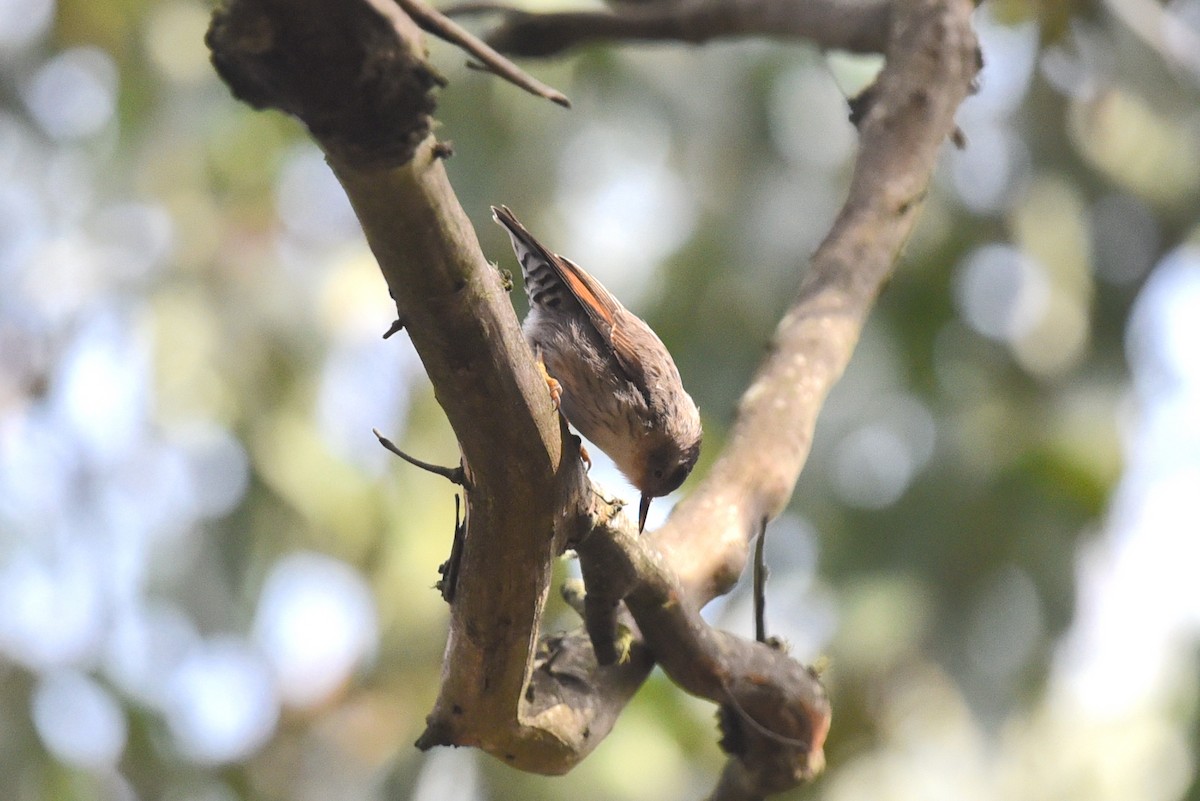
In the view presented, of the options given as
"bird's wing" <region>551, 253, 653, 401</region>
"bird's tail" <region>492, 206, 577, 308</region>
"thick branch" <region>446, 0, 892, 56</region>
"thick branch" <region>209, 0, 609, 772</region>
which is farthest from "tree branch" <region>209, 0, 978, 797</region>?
"bird's tail" <region>492, 206, 577, 308</region>

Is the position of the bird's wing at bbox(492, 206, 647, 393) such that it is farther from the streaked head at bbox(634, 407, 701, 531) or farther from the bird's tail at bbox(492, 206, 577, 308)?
the streaked head at bbox(634, 407, 701, 531)

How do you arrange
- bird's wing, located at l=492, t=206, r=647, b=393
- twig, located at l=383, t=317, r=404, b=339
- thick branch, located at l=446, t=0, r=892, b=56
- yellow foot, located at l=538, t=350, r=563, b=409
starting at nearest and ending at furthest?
twig, located at l=383, t=317, r=404, b=339
yellow foot, located at l=538, t=350, r=563, b=409
bird's wing, located at l=492, t=206, r=647, b=393
thick branch, located at l=446, t=0, r=892, b=56

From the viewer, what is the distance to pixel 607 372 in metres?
3.30

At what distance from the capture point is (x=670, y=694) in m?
6.54

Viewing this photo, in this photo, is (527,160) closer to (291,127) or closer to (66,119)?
(291,127)

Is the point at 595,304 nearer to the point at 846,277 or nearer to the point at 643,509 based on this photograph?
the point at 643,509

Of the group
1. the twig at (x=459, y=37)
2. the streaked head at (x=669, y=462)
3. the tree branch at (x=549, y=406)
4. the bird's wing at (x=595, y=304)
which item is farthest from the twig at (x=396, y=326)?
the streaked head at (x=669, y=462)

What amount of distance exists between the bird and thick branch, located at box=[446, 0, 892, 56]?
1.31 metres

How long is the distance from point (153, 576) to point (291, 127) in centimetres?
280

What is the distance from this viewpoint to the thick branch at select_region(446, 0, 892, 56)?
4320mm

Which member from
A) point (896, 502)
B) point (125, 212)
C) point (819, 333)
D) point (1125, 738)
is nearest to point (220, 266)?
point (125, 212)

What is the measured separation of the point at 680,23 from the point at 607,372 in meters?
1.88

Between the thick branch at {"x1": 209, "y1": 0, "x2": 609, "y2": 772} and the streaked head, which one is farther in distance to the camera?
the streaked head

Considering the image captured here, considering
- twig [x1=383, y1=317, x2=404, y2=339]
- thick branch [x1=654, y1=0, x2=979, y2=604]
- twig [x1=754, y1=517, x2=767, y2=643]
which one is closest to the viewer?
twig [x1=383, y1=317, x2=404, y2=339]
